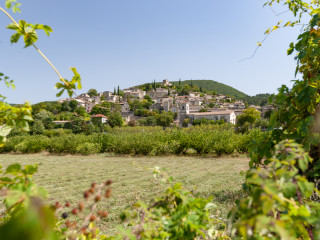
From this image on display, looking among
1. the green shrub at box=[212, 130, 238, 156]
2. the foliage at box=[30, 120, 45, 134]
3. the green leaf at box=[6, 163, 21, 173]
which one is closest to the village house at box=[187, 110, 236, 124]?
the foliage at box=[30, 120, 45, 134]

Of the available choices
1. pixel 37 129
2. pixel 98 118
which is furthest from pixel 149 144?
pixel 37 129

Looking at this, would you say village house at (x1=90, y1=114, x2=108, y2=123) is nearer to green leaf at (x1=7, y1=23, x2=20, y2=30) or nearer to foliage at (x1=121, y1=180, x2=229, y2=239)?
green leaf at (x1=7, y1=23, x2=20, y2=30)

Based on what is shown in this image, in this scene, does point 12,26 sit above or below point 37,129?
above

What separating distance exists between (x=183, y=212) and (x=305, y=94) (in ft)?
3.25

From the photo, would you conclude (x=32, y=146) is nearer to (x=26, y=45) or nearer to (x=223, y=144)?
(x=223, y=144)

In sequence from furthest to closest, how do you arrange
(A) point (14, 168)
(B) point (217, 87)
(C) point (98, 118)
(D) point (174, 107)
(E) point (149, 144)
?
(B) point (217, 87) → (D) point (174, 107) → (E) point (149, 144) → (C) point (98, 118) → (A) point (14, 168)

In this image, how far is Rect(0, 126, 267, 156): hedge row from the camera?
10.6 m

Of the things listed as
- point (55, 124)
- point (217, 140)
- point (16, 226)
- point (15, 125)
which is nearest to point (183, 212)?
point (16, 226)

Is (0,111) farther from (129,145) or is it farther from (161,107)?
(161,107)

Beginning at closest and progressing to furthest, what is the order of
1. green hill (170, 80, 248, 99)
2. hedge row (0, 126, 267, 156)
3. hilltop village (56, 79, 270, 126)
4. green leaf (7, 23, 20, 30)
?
green leaf (7, 23, 20, 30)
hedge row (0, 126, 267, 156)
hilltop village (56, 79, 270, 126)
green hill (170, 80, 248, 99)

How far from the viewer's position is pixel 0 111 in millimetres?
913

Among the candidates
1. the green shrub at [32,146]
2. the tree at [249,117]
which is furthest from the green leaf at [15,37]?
the tree at [249,117]

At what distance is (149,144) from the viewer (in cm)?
1145

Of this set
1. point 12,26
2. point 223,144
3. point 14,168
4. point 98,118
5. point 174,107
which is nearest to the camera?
point 14,168
